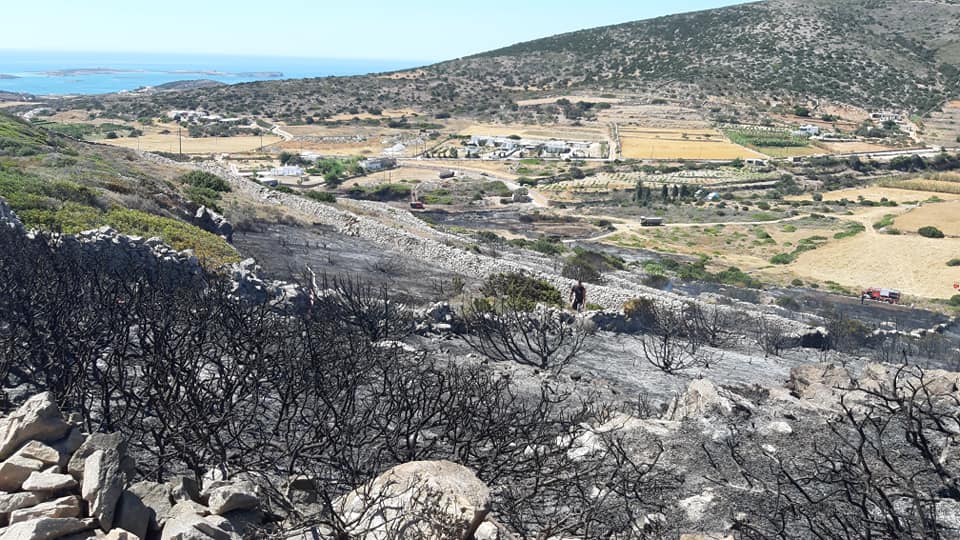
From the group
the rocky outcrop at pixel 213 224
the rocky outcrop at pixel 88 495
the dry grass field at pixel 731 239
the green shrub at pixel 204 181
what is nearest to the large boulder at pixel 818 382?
the rocky outcrop at pixel 88 495

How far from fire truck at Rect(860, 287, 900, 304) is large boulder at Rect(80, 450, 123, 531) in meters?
36.2

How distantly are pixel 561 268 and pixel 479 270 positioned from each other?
4.74 m

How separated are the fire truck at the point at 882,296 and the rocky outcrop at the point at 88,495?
117 ft

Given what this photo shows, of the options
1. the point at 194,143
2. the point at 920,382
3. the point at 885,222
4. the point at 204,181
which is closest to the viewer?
the point at 920,382

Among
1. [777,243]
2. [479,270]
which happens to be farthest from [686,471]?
[777,243]

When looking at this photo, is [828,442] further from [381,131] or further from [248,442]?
[381,131]

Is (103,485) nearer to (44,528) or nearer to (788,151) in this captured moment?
(44,528)

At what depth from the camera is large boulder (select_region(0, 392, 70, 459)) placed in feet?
19.0

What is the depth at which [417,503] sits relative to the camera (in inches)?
229

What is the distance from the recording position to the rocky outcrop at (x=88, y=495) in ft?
16.4

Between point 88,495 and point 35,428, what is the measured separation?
1014 mm

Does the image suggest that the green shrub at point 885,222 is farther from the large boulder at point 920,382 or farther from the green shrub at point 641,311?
the large boulder at point 920,382

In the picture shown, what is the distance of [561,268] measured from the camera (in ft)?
98.9

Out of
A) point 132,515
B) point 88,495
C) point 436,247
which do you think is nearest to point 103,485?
point 88,495
